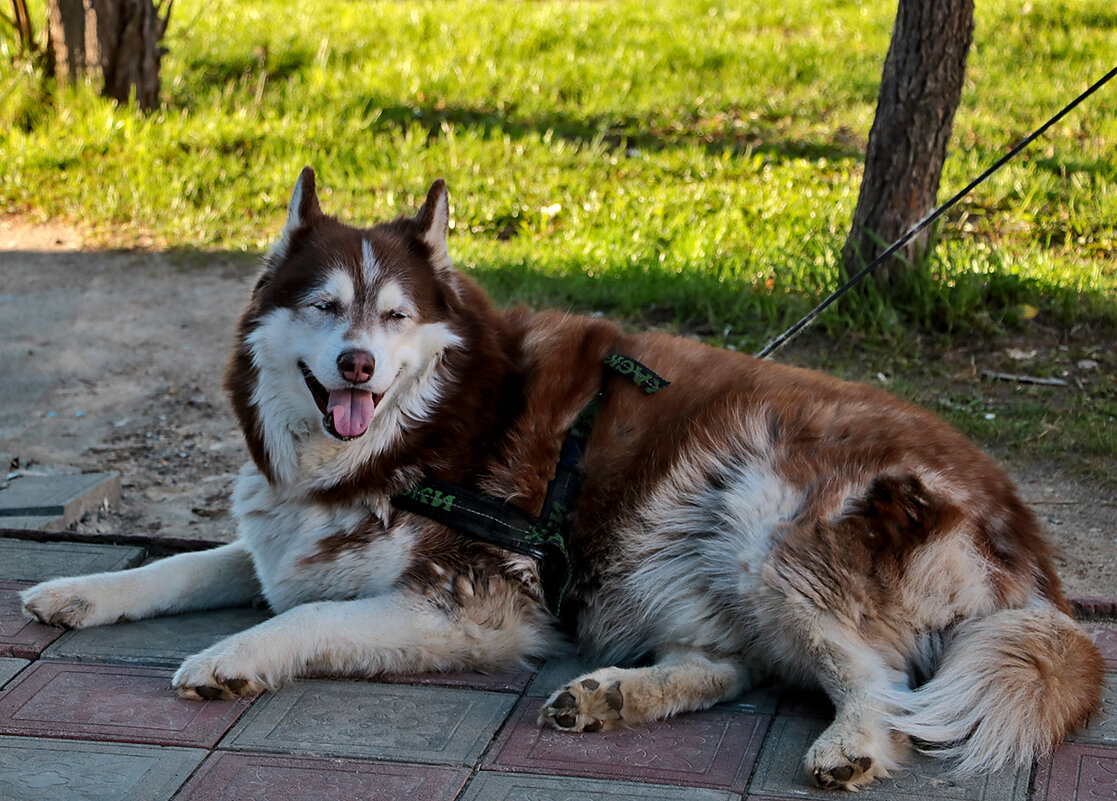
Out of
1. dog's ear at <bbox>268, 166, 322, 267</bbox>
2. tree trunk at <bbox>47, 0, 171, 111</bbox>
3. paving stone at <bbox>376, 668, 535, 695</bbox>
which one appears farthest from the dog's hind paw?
tree trunk at <bbox>47, 0, 171, 111</bbox>

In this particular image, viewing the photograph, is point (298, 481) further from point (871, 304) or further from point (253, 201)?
point (253, 201)

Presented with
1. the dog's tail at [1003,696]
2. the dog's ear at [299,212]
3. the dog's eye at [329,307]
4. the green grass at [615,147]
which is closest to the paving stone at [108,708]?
the dog's eye at [329,307]

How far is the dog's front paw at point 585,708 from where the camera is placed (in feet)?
9.13

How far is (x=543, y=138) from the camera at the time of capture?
364 inches

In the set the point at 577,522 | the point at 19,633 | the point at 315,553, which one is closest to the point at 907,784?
the point at 577,522

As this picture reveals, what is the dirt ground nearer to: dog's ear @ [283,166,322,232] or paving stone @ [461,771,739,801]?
dog's ear @ [283,166,322,232]

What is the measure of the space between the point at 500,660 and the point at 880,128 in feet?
12.8

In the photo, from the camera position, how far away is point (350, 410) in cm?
310

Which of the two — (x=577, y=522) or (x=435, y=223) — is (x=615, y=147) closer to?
(x=435, y=223)

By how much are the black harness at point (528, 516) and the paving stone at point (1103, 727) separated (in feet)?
4.38

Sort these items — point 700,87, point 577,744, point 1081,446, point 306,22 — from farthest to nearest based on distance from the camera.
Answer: point 306,22
point 700,87
point 1081,446
point 577,744

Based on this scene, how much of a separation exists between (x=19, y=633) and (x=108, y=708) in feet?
1.85

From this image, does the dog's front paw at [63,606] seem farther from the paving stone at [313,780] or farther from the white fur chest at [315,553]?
the paving stone at [313,780]

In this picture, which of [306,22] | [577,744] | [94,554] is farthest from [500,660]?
[306,22]
